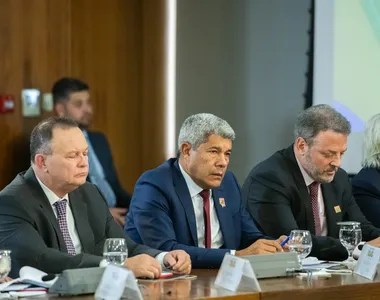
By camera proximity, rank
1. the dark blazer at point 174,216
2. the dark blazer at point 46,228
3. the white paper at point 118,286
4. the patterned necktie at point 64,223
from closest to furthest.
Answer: the white paper at point 118,286 < the dark blazer at point 46,228 < the patterned necktie at point 64,223 < the dark blazer at point 174,216

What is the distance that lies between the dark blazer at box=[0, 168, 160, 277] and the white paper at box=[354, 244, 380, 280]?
0.80 m

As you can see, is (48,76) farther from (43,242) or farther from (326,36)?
(43,242)

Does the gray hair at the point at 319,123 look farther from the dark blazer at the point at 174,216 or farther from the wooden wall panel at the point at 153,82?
the wooden wall panel at the point at 153,82

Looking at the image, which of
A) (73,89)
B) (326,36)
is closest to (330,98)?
(326,36)

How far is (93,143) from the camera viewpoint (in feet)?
21.7

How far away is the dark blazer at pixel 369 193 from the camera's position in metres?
4.90

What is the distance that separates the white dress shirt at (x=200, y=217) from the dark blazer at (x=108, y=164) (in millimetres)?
2613

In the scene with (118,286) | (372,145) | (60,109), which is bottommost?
(118,286)

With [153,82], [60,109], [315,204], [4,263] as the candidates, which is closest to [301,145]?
[315,204]

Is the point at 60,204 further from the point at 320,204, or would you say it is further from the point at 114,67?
the point at 114,67

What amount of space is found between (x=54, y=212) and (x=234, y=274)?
0.94 meters

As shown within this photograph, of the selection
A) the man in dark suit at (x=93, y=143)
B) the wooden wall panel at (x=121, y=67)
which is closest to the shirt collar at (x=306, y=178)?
the man in dark suit at (x=93, y=143)

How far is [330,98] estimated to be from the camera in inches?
243

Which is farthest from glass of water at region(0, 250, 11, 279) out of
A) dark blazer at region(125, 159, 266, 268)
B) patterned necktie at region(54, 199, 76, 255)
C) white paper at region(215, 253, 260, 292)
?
dark blazer at region(125, 159, 266, 268)
